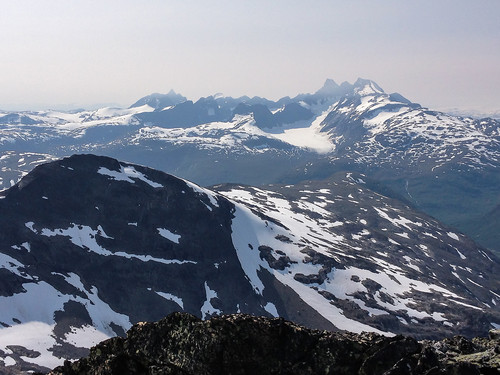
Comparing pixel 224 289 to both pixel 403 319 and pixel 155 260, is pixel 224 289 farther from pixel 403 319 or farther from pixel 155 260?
pixel 403 319

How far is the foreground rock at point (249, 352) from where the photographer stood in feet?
83.4

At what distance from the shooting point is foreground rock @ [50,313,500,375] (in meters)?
25.4

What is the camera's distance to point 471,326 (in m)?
199

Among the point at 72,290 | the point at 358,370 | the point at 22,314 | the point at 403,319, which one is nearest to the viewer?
the point at 358,370

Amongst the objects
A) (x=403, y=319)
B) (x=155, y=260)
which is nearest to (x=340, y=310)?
(x=403, y=319)

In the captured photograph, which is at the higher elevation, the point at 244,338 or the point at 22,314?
the point at 244,338

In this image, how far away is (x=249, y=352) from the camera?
26297mm

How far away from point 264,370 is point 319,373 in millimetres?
3008

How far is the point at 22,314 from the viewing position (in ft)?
488

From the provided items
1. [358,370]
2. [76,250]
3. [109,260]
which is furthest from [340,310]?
[358,370]

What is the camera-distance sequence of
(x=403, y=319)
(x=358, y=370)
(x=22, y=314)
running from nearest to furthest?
(x=358, y=370), (x=22, y=314), (x=403, y=319)

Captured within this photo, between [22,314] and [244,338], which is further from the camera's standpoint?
[22,314]

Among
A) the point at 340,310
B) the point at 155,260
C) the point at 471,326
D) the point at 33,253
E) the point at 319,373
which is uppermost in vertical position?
the point at 319,373

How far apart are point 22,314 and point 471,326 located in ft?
568
